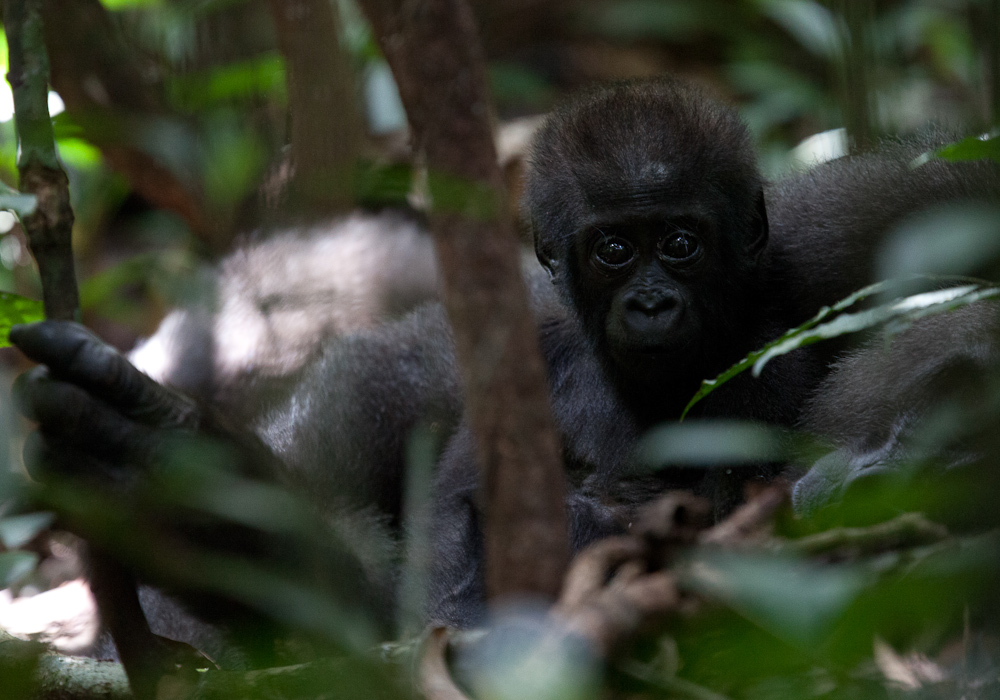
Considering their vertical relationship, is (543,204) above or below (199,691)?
above

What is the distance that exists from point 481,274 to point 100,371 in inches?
25.1

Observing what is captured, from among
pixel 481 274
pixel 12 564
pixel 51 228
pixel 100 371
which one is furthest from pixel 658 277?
pixel 12 564

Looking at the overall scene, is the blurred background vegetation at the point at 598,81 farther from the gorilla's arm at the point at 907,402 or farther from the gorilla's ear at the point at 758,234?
the gorilla's ear at the point at 758,234

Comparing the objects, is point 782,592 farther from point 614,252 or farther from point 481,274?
point 614,252

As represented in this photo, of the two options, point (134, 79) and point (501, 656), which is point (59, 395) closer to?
point (501, 656)

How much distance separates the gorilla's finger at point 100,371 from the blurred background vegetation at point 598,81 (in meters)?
0.15

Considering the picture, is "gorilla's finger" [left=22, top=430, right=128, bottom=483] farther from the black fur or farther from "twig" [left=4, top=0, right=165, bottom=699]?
the black fur

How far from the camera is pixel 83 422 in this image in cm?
173

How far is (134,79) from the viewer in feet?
13.8

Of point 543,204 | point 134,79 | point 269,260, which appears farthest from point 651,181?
point 134,79

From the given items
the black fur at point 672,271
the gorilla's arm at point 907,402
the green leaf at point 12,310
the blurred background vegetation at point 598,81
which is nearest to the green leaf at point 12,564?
the blurred background vegetation at point 598,81

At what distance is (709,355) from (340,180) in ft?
5.01

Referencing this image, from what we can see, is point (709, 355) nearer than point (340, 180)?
Yes

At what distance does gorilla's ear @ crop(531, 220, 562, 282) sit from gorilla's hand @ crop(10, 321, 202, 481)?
0.92 meters
